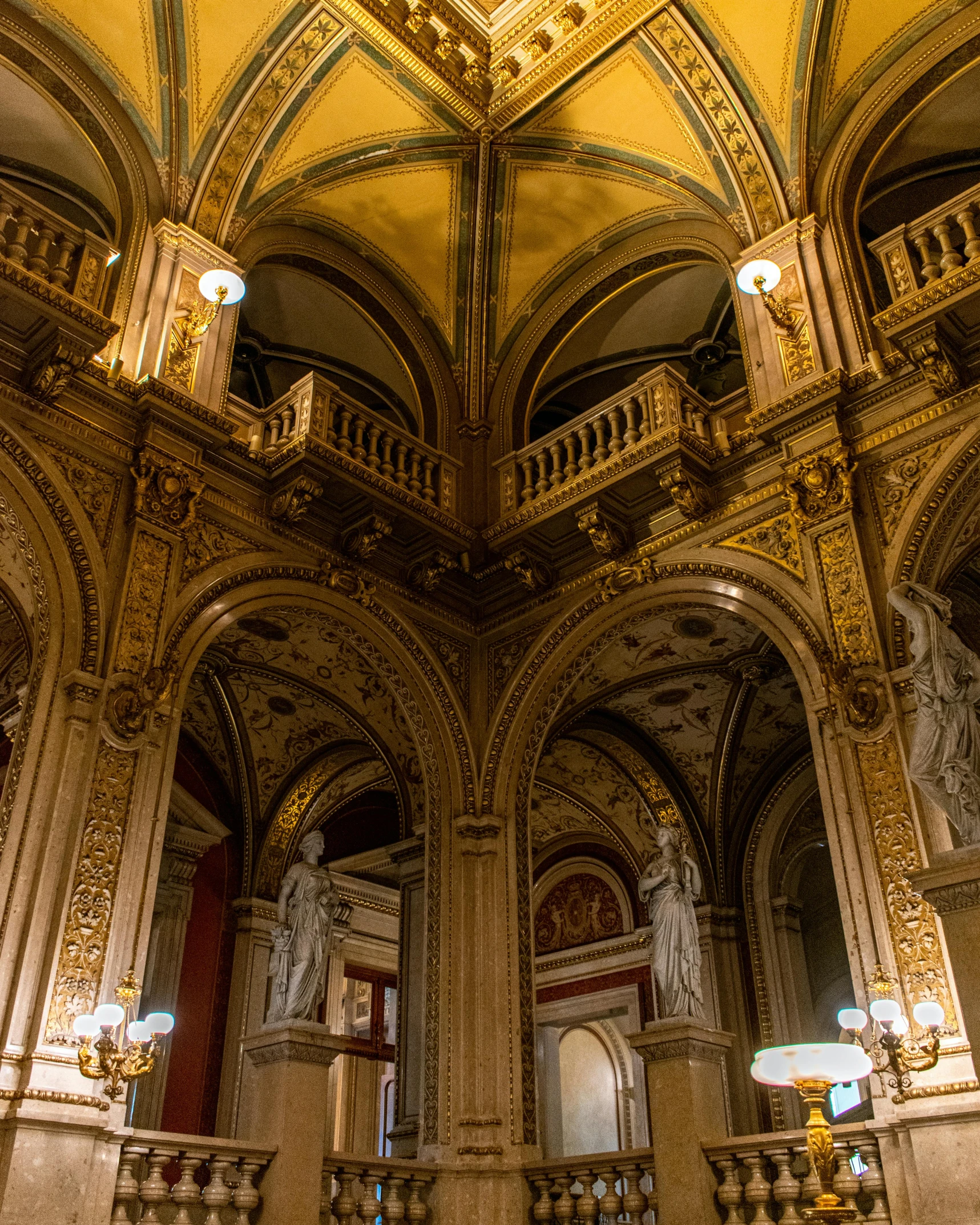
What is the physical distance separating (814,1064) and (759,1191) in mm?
2216

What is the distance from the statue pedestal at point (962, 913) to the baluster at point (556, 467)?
5802 millimetres

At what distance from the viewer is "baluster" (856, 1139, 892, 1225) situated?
6.12 m

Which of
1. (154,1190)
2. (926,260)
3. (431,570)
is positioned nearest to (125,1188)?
(154,1190)

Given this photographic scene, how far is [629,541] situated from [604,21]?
4372mm

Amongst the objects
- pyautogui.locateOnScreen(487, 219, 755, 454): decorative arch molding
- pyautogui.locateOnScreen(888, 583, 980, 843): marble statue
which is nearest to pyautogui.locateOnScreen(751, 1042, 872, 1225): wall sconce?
pyautogui.locateOnScreen(888, 583, 980, 843): marble statue

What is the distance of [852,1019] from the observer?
225 inches

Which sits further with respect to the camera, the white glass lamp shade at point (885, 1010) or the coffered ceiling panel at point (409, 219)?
the coffered ceiling panel at point (409, 219)

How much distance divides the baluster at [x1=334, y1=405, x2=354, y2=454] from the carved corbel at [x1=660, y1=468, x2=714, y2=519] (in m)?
2.56

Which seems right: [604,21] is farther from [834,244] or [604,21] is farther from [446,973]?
[446,973]

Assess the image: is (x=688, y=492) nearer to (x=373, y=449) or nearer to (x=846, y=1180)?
(x=373, y=449)

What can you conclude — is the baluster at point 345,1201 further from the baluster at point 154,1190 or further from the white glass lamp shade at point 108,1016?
the white glass lamp shade at point 108,1016

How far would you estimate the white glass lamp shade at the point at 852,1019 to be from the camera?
5.70 metres

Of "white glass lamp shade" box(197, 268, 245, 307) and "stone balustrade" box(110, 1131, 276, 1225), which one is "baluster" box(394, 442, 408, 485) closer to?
"white glass lamp shade" box(197, 268, 245, 307)

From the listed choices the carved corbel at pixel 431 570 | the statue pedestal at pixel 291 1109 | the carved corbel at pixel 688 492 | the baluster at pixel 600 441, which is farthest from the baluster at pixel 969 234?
the statue pedestal at pixel 291 1109
